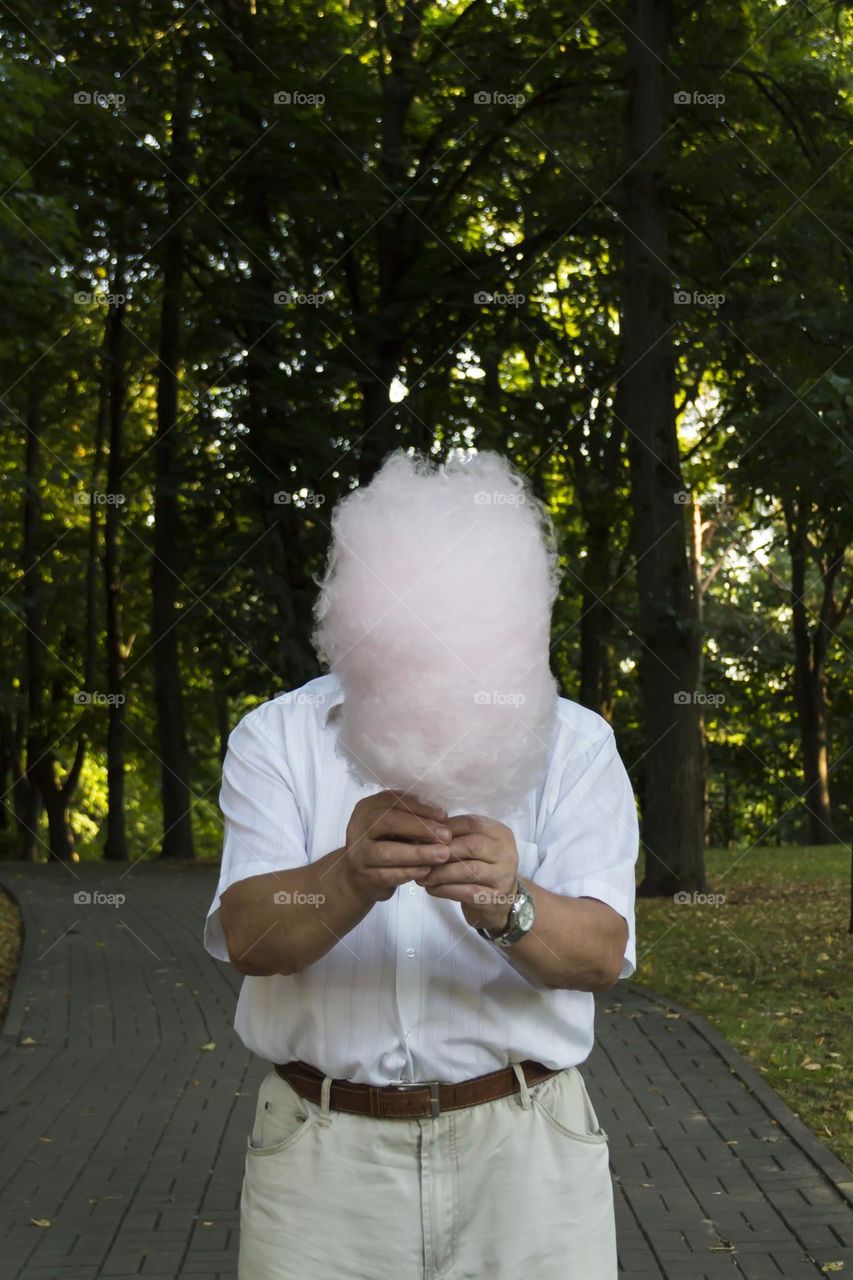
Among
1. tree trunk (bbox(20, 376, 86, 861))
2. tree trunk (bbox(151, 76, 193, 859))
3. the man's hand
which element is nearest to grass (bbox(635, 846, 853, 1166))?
the man's hand

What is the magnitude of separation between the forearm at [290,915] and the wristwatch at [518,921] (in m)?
0.19

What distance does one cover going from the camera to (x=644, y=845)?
1739 cm

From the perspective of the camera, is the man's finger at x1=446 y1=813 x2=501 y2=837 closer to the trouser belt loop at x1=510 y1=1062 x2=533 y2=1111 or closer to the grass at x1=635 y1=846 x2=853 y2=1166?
the trouser belt loop at x1=510 y1=1062 x2=533 y2=1111

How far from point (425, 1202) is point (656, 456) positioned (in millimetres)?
14193

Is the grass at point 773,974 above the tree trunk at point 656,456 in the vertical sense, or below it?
below

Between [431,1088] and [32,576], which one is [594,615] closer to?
[32,576]

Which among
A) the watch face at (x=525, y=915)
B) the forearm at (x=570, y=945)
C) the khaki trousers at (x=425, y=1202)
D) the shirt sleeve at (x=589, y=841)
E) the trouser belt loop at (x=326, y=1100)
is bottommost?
the khaki trousers at (x=425, y=1202)

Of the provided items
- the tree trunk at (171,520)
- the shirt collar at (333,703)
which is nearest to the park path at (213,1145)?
the shirt collar at (333,703)

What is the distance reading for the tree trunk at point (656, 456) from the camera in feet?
51.7

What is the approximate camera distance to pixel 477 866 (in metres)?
2.07

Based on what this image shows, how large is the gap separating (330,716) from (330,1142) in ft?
2.13

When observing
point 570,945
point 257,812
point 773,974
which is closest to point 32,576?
point 773,974

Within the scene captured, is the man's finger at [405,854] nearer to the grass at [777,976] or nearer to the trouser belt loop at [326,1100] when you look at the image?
the trouser belt loop at [326,1100]

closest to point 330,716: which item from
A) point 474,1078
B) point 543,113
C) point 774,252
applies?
point 474,1078
